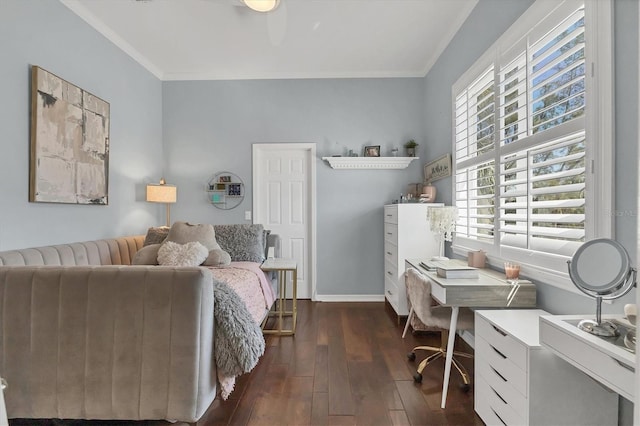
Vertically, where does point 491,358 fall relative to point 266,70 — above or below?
below

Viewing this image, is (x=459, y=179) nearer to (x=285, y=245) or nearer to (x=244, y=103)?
(x=285, y=245)

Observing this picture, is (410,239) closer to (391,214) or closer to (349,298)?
(391,214)

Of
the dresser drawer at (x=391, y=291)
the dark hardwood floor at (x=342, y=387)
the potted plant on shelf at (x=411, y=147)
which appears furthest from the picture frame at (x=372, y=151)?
the dark hardwood floor at (x=342, y=387)

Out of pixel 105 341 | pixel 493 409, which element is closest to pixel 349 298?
pixel 493 409

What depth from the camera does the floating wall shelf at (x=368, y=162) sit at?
3.97 metres

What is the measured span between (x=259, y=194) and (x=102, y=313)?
9.20ft

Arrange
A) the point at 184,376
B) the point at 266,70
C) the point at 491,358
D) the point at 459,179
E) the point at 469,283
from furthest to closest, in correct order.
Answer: the point at 266,70 → the point at 459,179 → the point at 469,283 → the point at 491,358 → the point at 184,376

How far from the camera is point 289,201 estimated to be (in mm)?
4227

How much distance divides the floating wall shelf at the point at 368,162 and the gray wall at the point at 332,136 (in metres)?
0.08

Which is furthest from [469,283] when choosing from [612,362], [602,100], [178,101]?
[178,101]

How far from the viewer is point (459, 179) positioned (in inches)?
118

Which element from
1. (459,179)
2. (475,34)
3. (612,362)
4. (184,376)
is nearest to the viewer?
(612,362)

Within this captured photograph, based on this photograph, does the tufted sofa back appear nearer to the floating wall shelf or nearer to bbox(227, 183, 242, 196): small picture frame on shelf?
bbox(227, 183, 242, 196): small picture frame on shelf

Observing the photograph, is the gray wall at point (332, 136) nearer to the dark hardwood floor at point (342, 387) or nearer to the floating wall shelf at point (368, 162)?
the floating wall shelf at point (368, 162)
